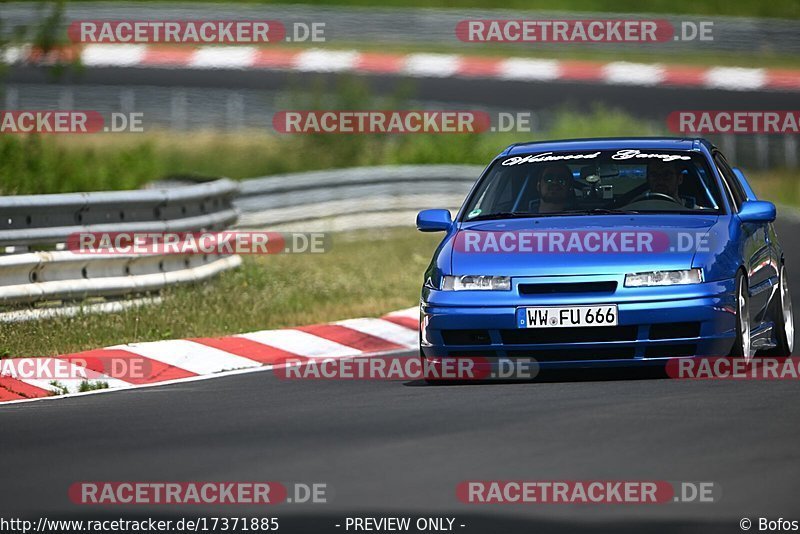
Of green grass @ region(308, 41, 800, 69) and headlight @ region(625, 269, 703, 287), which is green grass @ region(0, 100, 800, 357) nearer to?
headlight @ region(625, 269, 703, 287)

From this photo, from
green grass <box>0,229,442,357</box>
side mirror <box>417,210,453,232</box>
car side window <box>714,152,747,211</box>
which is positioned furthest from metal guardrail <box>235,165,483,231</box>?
side mirror <box>417,210,453,232</box>

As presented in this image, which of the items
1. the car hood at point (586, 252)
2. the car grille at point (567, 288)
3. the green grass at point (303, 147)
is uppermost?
the green grass at point (303, 147)

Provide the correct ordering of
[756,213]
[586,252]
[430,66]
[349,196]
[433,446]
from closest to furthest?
[433,446], [586,252], [756,213], [349,196], [430,66]

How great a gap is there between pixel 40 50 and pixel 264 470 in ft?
45.8

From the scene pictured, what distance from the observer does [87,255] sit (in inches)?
514

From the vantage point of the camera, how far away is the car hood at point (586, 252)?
380 inches

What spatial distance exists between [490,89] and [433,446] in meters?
30.1

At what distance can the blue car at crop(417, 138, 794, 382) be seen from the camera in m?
9.58

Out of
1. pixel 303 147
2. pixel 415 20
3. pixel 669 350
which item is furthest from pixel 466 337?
pixel 415 20

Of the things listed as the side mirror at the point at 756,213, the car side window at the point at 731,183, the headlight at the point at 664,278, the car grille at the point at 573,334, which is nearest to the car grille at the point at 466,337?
the car grille at the point at 573,334

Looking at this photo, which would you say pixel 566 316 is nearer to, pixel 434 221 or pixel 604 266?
pixel 604 266

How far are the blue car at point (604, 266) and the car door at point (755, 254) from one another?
20 millimetres

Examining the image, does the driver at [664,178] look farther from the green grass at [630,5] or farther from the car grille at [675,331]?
the green grass at [630,5]

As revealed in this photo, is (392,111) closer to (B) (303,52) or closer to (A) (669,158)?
(B) (303,52)
